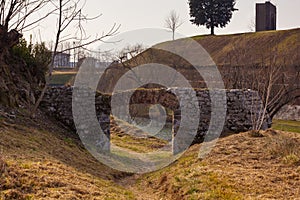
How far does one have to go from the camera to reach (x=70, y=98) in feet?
42.0

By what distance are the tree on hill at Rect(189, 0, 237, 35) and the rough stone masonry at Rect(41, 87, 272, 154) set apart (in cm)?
3976

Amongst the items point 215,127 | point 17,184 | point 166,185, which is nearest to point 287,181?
point 166,185

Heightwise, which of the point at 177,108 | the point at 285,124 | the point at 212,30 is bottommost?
the point at 285,124

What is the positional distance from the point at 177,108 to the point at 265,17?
50738mm

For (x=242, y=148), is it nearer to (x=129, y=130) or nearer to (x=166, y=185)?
(x=166, y=185)

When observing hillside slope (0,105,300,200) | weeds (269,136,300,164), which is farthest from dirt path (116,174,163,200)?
weeds (269,136,300,164)

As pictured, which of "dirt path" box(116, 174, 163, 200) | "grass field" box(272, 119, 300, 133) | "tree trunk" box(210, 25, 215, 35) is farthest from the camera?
"tree trunk" box(210, 25, 215, 35)


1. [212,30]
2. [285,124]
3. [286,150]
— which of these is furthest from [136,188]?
[212,30]

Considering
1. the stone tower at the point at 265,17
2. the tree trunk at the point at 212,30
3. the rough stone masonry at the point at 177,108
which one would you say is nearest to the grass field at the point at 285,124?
the rough stone masonry at the point at 177,108

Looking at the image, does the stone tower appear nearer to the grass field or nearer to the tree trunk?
the tree trunk

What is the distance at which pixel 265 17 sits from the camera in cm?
5891

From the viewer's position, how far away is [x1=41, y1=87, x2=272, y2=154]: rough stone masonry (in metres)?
12.9

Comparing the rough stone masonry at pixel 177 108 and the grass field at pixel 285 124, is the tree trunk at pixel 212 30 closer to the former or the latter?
the grass field at pixel 285 124

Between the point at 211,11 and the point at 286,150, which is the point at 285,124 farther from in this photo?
the point at 211,11
